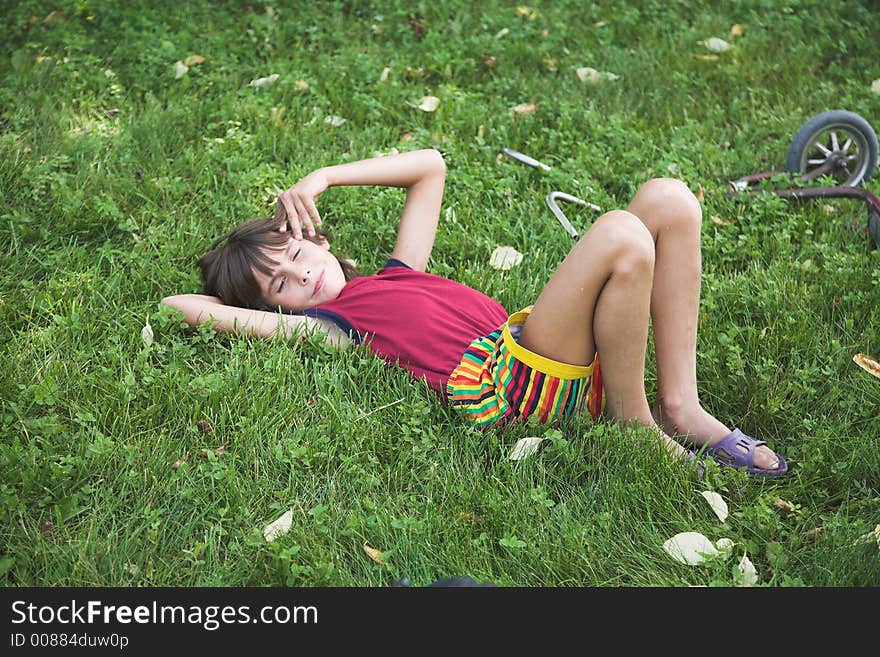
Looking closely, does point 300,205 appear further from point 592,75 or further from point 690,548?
point 592,75

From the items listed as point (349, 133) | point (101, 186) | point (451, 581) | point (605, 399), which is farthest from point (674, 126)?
point (451, 581)

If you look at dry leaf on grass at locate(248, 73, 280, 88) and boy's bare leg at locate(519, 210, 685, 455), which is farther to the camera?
dry leaf on grass at locate(248, 73, 280, 88)

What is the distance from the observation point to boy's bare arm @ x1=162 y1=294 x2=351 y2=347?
10.1 feet

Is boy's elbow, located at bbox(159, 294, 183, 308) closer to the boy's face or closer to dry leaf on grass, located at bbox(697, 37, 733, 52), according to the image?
the boy's face

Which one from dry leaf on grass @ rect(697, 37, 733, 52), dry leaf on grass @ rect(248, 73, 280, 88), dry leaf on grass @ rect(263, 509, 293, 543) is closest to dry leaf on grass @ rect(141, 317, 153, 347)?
dry leaf on grass @ rect(263, 509, 293, 543)

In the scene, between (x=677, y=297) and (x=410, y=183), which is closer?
(x=677, y=297)

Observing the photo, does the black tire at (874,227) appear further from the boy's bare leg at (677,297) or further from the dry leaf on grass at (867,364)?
the boy's bare leg at (677,297)

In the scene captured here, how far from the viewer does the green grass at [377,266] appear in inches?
95.9

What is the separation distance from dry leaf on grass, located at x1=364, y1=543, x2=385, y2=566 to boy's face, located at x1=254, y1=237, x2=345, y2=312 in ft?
3.38

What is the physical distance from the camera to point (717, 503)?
255 cm

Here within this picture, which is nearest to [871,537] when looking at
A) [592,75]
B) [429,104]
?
[429,104]

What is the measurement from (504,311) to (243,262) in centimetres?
93

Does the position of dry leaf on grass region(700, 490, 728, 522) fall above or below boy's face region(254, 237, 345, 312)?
below

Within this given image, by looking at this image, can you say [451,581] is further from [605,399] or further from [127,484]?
[127,484]
